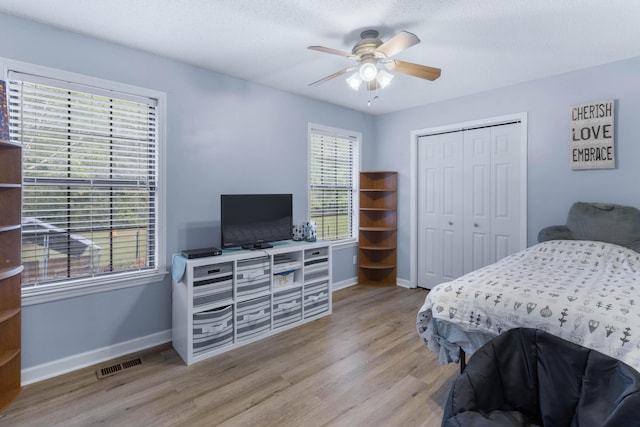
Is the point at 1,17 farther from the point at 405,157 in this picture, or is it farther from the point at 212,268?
the point at 405,157

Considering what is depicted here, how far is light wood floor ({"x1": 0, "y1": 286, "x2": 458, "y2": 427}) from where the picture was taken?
6.33ft

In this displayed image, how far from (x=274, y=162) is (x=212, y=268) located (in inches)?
58.9

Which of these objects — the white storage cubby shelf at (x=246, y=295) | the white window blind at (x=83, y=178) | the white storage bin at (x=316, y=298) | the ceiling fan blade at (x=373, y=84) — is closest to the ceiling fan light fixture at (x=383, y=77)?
the ceiling fan blade at (x=373, y=84)

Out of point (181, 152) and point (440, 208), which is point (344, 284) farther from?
point (181, 152)

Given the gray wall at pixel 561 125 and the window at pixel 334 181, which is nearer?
the gray wall at pixel 561 125

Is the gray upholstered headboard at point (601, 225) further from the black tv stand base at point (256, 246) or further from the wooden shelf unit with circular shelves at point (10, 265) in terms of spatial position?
the wooden shelf unit with circular shelves at point (10, 265)

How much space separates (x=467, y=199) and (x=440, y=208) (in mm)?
371

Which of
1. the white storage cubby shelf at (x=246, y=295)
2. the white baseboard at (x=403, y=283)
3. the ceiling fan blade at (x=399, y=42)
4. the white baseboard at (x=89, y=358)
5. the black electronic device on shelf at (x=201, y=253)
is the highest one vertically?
the ceiling fan blade at (x=399, y=42)

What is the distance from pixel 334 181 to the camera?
448 cm

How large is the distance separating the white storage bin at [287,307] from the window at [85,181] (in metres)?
1.16

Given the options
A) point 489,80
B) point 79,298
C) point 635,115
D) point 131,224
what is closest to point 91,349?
point 79,298

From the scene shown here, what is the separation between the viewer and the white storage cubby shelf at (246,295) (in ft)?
8.48

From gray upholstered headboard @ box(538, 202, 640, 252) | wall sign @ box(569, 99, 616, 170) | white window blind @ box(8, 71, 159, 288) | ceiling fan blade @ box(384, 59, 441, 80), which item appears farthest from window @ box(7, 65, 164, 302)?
wall sign @ box(569, 99, 616, 170)

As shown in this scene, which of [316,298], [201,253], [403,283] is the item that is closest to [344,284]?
[403,283]
